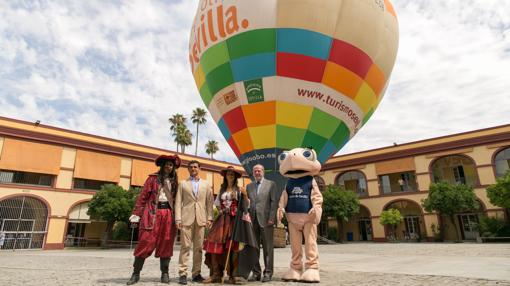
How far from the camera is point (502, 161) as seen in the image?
74.8 feet

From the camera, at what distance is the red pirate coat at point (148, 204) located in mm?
4348

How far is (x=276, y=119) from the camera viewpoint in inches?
335

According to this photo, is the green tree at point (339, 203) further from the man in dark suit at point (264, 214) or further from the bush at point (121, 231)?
the man in dark suit at point (264, 214)

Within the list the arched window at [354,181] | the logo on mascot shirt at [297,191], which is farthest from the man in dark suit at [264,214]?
the arched window at [354,181]

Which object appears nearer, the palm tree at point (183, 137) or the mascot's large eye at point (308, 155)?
the mascot's large eye at point (308, 155)

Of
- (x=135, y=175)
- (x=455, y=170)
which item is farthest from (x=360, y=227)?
(x=135, y=175)

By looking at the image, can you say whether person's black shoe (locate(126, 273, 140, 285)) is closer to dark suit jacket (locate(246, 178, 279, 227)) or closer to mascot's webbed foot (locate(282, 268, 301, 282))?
dark suit jacket (locate(246, 178, 279, 227))

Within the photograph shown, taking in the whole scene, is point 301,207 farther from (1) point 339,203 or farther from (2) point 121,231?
(2) point 121,231

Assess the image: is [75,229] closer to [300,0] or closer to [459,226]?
[300,0]

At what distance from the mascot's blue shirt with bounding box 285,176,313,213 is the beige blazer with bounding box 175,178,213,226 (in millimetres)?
1286

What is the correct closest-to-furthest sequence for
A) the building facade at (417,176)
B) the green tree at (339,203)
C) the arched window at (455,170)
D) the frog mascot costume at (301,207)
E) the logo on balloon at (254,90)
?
the frog mascot costume at (301,207) < the logo on balloon at (254,90) < the building facade at (417,176) < the arched window at (455,170) < the green tree at (339,203)

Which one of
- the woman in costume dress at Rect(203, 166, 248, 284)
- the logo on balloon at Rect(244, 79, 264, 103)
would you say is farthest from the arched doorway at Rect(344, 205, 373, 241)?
the woman in costume dress at Rect(203, 166, 248, 284)

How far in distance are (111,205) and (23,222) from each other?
5984 millimetres

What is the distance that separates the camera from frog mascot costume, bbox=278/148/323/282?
4.78m
